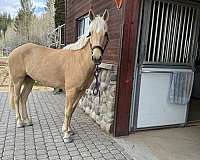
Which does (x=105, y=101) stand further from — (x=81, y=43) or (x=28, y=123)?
(x=28, y=123)

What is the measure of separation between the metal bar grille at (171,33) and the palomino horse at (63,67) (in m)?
0.92

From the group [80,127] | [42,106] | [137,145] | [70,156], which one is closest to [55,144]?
[70,156]

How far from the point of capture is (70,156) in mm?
3035

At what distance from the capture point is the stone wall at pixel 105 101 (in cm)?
379

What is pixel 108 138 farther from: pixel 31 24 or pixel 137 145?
pixel 31 24

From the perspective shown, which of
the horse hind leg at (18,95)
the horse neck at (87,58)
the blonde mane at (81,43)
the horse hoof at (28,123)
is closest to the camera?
the horse neck at (87,58)

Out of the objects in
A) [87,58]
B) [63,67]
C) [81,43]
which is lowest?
[63,67]

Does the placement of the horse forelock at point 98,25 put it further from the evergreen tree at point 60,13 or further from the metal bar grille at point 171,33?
the evergreen tree at point 60,13

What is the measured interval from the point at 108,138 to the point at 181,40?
2068 mm

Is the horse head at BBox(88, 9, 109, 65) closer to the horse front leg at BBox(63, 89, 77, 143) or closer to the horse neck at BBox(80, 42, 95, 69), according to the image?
the horse neck at BBox(80, 42, 95, 69)

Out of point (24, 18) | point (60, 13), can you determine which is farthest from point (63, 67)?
point (24, 18)

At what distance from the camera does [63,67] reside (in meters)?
3.62

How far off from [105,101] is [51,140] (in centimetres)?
115

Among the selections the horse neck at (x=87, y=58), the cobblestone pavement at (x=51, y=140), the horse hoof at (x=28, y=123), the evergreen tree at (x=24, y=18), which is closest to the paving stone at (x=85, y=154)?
the cobblestone pavement at (x=51, y=140)
